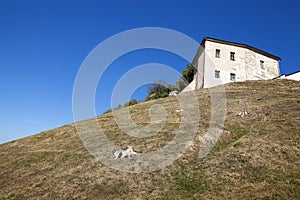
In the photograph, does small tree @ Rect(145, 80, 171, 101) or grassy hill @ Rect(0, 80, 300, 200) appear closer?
grassy hill @ Rect(0, 80, 300, 200)

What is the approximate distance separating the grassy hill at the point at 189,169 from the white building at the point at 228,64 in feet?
85.8

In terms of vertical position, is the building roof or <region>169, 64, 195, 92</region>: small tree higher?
the building roof

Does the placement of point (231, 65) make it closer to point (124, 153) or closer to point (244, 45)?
point (244, 45)

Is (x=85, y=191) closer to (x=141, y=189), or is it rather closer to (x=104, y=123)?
(x=141, y=189)

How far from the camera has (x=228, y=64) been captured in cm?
5275

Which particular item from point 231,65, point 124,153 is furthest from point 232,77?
point 124,153

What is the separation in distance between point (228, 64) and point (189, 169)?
139 ft

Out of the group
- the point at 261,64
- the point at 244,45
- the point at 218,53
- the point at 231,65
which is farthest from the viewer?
the point at 261,64

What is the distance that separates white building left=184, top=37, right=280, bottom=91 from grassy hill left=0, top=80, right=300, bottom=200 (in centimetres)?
2615

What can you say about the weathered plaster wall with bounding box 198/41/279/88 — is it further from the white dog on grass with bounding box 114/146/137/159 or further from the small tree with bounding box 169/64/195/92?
the white dog on grass with bounding box 114/146/137/159

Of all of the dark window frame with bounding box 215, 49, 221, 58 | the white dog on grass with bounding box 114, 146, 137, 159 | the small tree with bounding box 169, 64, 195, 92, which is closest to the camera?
the white dog on grass with bounding box 114, 146, 137, 159

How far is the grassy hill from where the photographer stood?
40.6 ft

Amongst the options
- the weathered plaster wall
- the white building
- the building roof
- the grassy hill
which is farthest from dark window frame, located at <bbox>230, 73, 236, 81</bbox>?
the grassy hill

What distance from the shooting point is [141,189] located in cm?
1310
